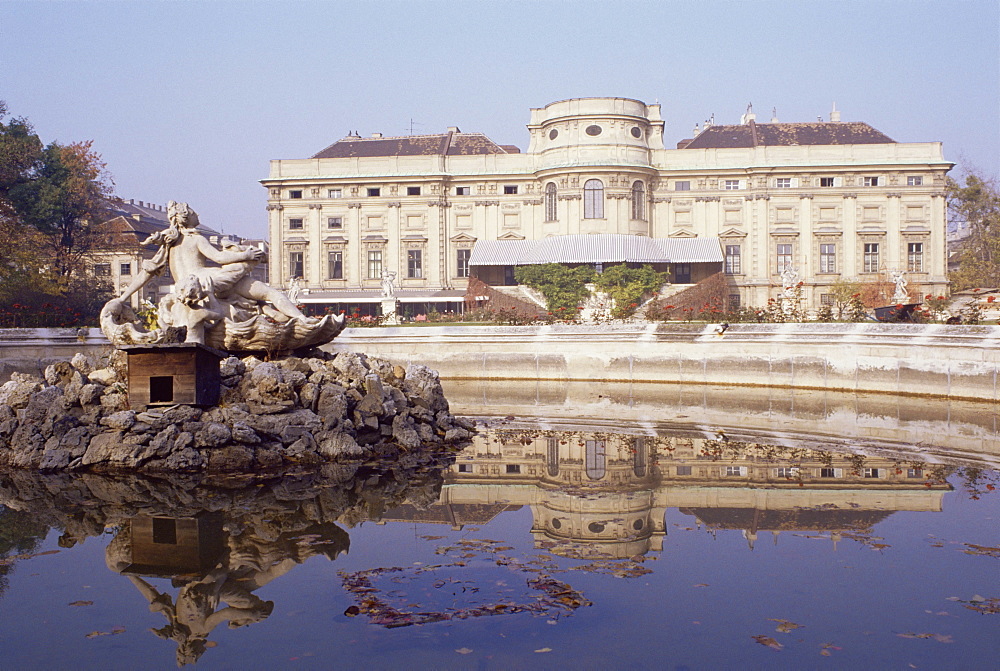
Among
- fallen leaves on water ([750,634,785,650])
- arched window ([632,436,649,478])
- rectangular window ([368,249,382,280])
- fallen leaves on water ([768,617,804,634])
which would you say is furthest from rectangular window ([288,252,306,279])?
fallen leaves on water ([750,634,785,650])

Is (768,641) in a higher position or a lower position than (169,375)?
lower

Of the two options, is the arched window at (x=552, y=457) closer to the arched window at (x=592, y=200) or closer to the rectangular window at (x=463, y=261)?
the arched window at (x=592, y=200)

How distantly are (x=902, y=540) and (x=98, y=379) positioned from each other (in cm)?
1131

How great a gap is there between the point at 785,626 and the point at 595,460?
22.6 ft

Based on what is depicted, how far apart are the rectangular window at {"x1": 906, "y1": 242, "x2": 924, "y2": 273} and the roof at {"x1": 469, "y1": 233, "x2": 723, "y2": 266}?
1265 centimetres

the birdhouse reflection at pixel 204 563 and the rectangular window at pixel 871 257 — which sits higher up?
the rectangular window at pixel 871 257

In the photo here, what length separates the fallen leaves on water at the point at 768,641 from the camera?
20.8 feet

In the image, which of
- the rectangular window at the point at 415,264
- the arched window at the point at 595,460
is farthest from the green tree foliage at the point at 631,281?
the arched window at the point at 595,460

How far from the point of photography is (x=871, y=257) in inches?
2360

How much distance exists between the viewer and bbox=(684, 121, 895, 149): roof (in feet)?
200

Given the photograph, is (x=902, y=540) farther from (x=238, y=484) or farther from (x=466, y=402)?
(x=466, y=402)

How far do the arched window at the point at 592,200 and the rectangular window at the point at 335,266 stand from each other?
56.6 feet

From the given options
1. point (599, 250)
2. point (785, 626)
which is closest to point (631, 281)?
point (599, 250)

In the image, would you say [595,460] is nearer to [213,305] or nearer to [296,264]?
[213,305]
